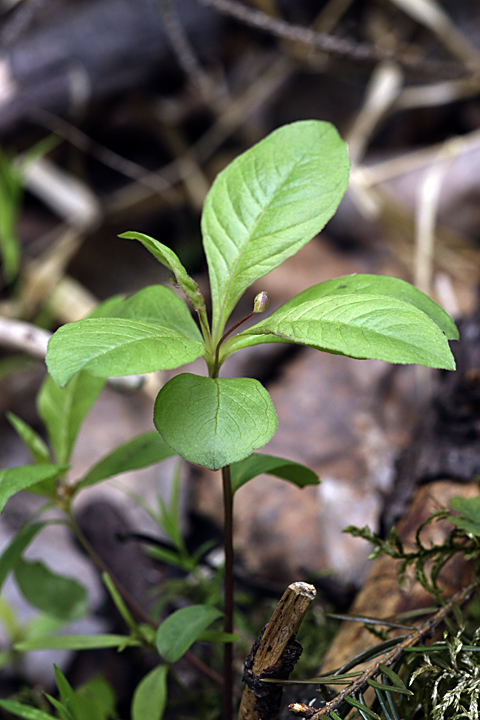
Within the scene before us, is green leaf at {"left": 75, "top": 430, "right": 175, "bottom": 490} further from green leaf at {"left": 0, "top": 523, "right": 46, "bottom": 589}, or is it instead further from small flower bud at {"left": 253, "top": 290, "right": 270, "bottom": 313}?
small flower bud at {"left": 253, "top": 290, "right": 270, "bottom": 313}

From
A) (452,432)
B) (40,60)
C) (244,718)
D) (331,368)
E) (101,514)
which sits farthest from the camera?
(40,60)

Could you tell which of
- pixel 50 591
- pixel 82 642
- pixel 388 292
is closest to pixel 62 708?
pixel 82 642

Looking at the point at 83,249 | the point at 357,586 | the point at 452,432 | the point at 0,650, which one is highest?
the point at 83,249

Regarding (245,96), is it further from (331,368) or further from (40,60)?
(331,368)

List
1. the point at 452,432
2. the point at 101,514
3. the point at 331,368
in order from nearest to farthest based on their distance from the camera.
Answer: the point at 452,432, the point at 101,514, the point at 331,368

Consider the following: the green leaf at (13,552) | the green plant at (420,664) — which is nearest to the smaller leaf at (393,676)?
the green plant at (420,664)

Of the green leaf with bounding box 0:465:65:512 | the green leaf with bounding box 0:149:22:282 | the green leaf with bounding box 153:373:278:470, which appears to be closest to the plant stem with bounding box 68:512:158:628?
the green leaf with bounding box 0:465:65:512

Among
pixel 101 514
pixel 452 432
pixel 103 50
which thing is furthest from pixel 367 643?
pixel 103 50

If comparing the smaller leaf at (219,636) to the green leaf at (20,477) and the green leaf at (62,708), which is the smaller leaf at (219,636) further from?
the green leaf at (20,477)
